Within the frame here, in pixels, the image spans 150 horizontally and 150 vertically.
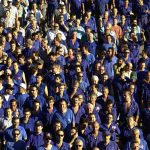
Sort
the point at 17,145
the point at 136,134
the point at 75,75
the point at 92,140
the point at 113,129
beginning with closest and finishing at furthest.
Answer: the point at 136,134 < the point at 17,145 < the point at 92,140 < the point at 113,129 < the point at 75,75

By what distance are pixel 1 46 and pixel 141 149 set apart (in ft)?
19.8

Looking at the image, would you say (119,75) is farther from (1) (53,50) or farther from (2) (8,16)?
(2) (8,16)

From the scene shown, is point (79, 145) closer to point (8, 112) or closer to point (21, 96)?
point (8, 112)

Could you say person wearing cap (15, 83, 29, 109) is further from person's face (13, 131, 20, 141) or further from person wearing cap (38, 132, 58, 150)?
person wearing cap (38, 132, 58, 150)

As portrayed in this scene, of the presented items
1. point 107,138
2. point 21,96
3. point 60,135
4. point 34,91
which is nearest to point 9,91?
point 21,96

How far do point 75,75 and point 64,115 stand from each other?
2103 mm

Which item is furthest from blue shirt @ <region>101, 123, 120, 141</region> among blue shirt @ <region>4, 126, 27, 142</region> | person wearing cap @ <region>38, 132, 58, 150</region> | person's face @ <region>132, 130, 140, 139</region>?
blue shirt @ <region>4, 126, 27, 142</region>

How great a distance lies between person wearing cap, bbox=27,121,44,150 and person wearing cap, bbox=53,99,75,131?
0.68 metres

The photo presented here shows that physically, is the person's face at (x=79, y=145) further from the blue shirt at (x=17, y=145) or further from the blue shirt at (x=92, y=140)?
the blue shirt at (x=17, y=145)

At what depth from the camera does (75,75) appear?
16484 millimetres

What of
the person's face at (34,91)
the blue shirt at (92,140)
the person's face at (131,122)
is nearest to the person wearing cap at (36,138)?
the blue shirt at (92,140)

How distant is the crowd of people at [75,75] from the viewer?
14086 millimetres

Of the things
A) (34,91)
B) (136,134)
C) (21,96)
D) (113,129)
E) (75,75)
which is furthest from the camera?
(75,75)

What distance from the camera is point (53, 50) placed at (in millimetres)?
18141
